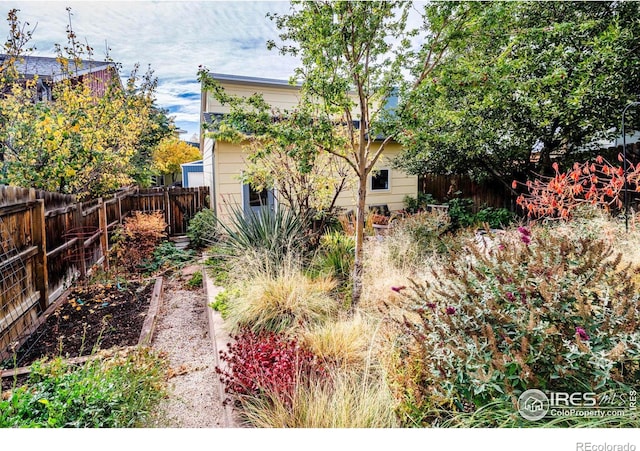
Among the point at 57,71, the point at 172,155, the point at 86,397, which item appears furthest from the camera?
the point at 172,155

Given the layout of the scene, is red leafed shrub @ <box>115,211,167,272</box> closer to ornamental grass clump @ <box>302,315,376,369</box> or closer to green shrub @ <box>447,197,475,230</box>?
ornamental grass clump @ <box>302,315,376,369</box>

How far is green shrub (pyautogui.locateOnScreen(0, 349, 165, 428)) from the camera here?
5.17 ft

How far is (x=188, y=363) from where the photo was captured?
264 cm

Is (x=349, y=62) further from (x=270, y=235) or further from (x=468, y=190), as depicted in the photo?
(x=468, y=190)

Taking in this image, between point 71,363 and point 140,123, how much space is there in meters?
5.46

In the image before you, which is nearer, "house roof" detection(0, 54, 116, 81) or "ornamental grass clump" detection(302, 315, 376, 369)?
"ornamental grass clump" detection(302, 315, 376, 369)

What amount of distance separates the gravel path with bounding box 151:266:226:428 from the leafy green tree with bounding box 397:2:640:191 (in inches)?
91.6

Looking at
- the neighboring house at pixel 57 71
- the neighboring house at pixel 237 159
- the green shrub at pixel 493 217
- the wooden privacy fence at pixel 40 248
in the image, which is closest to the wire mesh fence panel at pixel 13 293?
the wooden privacy fence at pixel 40 248

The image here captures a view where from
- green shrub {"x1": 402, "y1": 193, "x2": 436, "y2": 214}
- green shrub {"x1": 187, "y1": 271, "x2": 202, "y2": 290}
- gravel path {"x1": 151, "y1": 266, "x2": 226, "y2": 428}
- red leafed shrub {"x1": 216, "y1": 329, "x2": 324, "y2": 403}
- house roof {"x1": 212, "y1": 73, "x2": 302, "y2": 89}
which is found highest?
house roof {"x1": 212, "y1": 73, "x2": 302, "y2": 89}

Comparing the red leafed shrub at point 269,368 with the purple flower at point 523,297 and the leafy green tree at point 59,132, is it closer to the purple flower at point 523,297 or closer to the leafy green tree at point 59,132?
the purple flower at point 523,297

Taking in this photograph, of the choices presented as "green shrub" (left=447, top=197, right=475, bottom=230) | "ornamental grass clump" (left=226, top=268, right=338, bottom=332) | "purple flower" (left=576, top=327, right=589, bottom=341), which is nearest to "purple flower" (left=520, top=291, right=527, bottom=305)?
"purple flower" (left=576, top=327, right=589, bottom=341)

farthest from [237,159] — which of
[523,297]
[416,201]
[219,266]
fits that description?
[523,297]

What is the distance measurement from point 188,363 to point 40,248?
1.78 m
